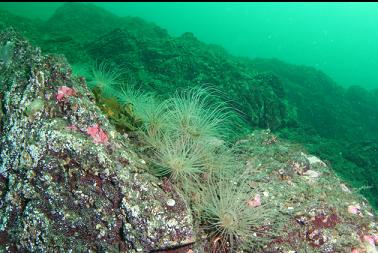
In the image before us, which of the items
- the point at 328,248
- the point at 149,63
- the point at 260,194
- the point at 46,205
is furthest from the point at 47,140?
the point at 149,63

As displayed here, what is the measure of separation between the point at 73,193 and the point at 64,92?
122cm

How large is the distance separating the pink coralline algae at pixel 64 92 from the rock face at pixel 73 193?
6.2 inches

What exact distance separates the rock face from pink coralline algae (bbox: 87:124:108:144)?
0.4 inches

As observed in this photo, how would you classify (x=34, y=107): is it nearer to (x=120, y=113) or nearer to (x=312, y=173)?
(x=120, y=113)

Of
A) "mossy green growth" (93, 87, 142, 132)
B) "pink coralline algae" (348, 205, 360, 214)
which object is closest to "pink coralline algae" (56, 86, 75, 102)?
"mossy green growth" (93, 87, 142, 132)

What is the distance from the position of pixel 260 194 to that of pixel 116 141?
194 centimetres

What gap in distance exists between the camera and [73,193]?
3.38 metres

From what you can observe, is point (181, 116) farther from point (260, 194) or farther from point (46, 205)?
point (46, 205)

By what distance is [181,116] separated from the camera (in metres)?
4.84

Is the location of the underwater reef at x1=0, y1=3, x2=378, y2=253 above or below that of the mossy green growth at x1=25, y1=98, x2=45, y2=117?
below

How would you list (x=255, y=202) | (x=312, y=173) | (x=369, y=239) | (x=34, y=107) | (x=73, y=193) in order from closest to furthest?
1. (x=73, y=193)
2. (x=34, y=107)
3. (x=369, y=239)
4. (x=255, y=202)
5. (x=312, y=173)

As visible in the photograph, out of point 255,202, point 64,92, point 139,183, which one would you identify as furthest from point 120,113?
point 255,202

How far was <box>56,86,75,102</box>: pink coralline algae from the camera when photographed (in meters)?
3.75

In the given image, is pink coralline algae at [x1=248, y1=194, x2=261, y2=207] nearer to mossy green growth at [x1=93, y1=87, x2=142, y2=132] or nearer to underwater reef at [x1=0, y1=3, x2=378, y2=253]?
underwater reef at [x1=0, y1=3, x2=378, y2=253]
